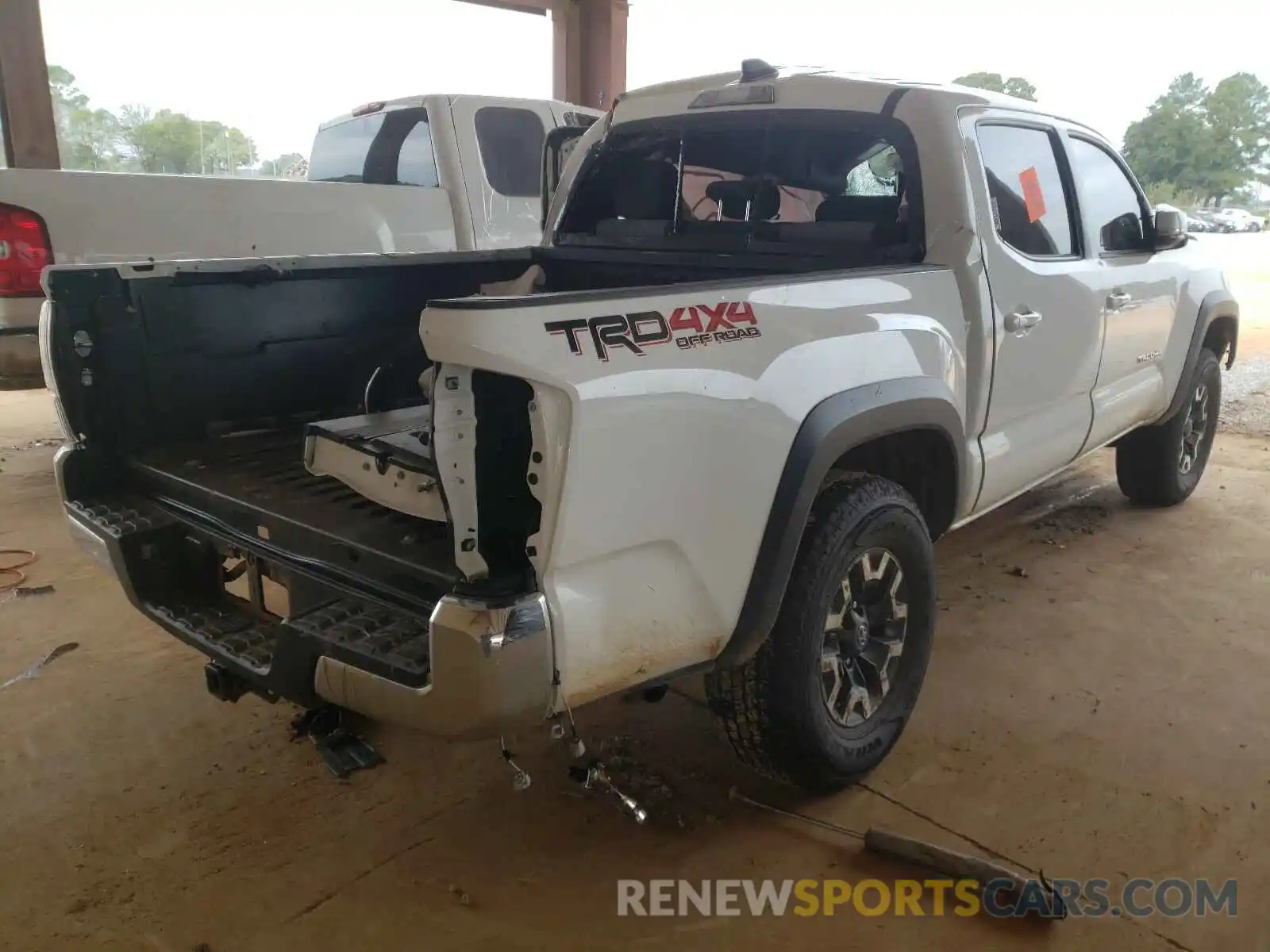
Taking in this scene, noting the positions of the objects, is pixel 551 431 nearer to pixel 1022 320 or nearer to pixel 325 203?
pixel 1022 320

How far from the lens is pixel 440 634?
177cm

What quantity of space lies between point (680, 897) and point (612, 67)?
987 centimetres

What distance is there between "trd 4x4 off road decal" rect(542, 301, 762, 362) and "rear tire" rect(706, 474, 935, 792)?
2.03ft

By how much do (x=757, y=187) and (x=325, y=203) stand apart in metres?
2.84

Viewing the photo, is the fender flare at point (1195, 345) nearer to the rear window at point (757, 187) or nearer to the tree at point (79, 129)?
the rear window at point (757, 187)

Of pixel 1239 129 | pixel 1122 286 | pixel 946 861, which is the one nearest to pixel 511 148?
pixel 1122 286

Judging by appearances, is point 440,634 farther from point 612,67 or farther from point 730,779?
point 612,67

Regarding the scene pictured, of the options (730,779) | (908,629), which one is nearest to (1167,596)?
(908,629)

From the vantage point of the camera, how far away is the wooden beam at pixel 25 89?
22.9ft

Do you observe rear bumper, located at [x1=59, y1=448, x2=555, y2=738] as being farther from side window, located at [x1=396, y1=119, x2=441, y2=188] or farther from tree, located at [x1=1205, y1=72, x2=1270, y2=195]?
tree, located at [x1=1205, y1=72, x2=1270, y2=195]

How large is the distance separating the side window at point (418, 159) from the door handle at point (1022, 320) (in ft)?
13.0

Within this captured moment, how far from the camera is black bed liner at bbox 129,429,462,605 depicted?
206cm

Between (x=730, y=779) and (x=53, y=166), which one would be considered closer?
(x=730, y=779)

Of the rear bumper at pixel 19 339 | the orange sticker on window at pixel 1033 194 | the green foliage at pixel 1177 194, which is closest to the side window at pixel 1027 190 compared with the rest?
the orange sticker on window at pixel 1033 194
